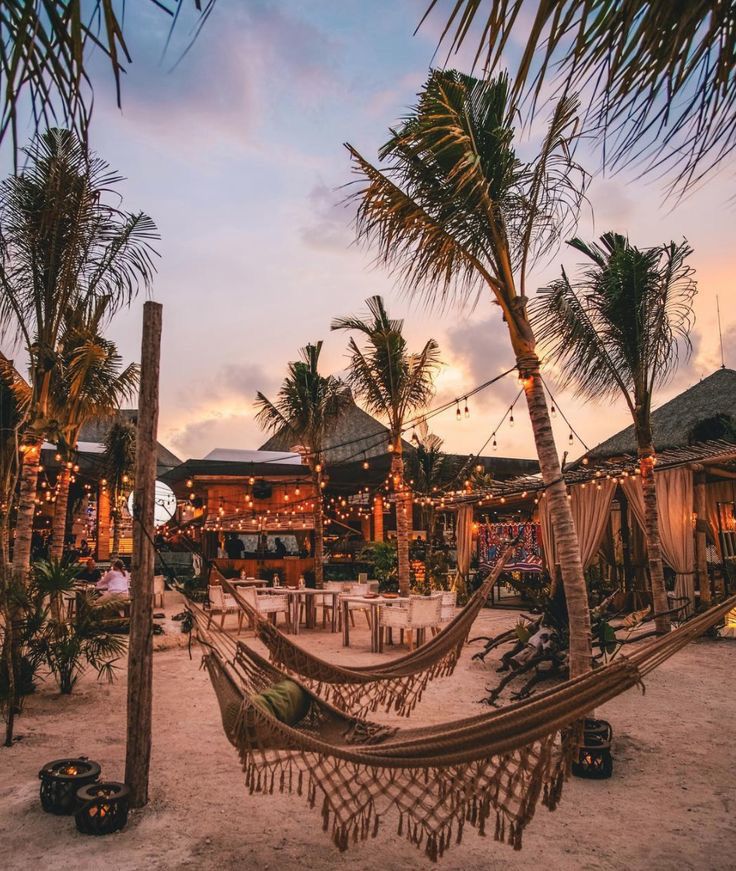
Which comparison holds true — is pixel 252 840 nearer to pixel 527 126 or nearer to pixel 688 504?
pixel 527 126

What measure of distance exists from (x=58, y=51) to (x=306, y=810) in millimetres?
3098

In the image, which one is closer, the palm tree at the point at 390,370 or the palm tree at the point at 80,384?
the palm tree at the point at 80,384

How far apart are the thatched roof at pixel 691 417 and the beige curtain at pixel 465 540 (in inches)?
135

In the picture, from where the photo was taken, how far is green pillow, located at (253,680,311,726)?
9.76 ft

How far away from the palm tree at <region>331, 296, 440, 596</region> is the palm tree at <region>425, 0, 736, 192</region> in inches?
293

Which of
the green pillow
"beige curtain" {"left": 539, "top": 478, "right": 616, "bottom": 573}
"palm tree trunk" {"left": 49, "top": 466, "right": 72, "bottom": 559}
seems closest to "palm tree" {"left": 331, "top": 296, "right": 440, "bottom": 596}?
"beige curtain" {"left": 539, "top": 478, "right": 616, "bottom": 573}

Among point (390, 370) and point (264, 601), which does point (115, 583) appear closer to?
point (264, 601)

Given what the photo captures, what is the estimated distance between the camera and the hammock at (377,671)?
3.69m

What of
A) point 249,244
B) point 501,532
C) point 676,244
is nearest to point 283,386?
point 249,244

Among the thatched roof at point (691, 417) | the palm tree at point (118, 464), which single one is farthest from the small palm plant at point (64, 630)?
the thatched roof at point (691, 417)

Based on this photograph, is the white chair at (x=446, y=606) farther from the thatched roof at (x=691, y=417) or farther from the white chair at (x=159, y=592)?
the thatched roof at (x=691, y=417)

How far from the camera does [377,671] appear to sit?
3.82 meters

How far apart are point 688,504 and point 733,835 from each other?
6019mm

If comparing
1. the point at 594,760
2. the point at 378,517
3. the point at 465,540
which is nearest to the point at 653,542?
the point at 594,760
